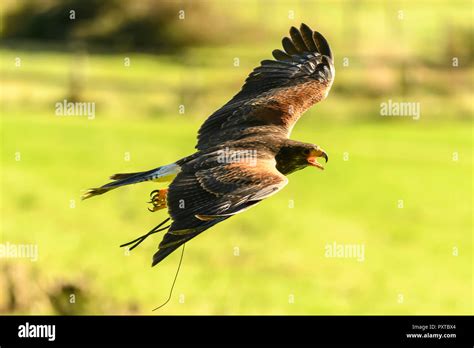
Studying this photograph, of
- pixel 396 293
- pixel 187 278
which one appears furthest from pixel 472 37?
pixel 187 278

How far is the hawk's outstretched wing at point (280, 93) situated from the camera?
24.3 ft

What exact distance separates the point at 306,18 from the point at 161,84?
4955 mm

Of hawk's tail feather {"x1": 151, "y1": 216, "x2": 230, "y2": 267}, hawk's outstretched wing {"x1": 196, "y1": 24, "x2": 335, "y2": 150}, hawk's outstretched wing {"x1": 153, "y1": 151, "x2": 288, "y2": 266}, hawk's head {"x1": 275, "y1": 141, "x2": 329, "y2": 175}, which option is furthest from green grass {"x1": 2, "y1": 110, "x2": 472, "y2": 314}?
hawk's tail feather {"x1": 151, "y1": 216, "x2": 230, "y2": 267}

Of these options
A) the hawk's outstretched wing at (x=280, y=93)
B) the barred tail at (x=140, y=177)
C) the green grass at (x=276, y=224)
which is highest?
the hawk's outstretched wing at (x=280, y=93)

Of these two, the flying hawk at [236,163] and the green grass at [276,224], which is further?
the green grass at [276,224]

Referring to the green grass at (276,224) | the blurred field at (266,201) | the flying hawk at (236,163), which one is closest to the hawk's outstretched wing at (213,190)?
the flying hawk at (236,163)

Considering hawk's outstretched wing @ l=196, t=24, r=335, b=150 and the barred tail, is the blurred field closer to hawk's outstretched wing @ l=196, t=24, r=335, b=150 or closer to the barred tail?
hawk's outstretched wing @ l=196, t=24, r=335, b=150

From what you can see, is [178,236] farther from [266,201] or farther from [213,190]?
[266,201]

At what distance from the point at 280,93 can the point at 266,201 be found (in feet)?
63.1

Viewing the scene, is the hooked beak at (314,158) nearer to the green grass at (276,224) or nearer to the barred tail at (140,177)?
the barred tail at (140,177)

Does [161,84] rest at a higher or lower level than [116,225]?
higher

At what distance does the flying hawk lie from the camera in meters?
6.08
